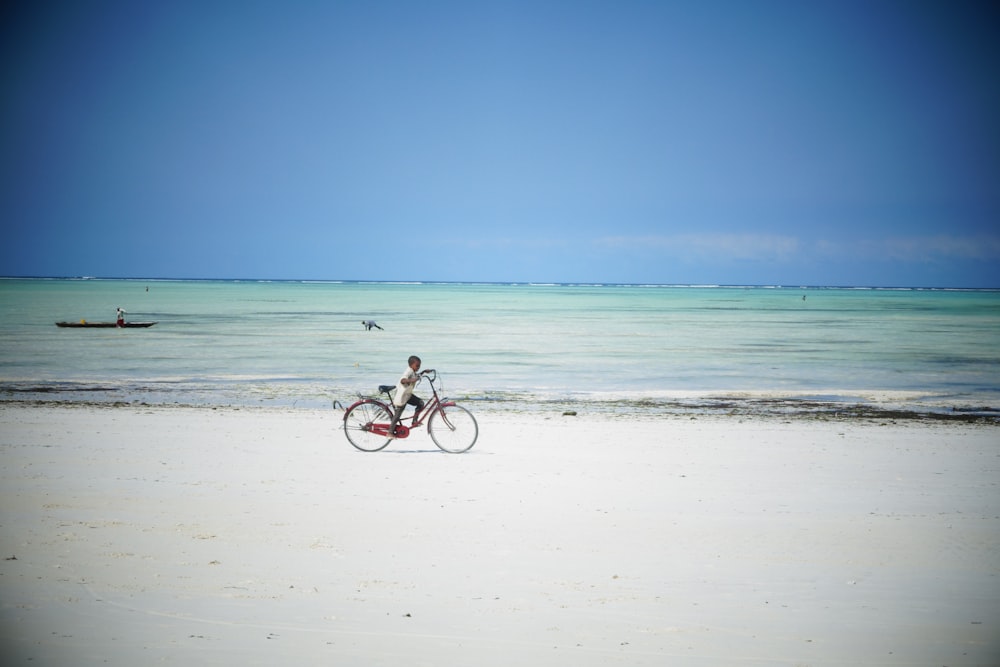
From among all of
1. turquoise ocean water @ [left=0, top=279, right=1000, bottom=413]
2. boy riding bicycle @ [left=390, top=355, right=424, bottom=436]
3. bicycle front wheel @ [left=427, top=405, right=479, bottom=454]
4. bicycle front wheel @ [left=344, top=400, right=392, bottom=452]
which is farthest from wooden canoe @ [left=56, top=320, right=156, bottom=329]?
bicycle front wheel @ [left=427, top=405, right=479, bottom=454]

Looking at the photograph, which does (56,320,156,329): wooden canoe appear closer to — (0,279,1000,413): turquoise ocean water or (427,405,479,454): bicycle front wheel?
(0,279,1000,413): turquoise ocean water

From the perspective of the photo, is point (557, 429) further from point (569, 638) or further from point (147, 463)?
point (569, 638)

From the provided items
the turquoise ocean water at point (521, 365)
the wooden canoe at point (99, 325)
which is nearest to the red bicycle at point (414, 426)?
the turquoise ocean water at point (521, 365)

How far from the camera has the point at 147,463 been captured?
1246cm

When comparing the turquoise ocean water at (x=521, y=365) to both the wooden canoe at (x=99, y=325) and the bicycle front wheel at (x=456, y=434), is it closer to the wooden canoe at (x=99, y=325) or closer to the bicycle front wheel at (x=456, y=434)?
the wooden canoe at (x=99, y=325)

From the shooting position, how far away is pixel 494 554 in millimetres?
8344

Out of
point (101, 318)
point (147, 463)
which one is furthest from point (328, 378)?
point (101, 318)

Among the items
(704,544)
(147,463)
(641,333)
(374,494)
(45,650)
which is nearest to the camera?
(45,650)

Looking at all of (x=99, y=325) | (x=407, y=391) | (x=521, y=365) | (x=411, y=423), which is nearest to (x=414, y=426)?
(x=411, y=423)

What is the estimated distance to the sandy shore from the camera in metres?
6.37

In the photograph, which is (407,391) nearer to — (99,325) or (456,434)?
(456,434)

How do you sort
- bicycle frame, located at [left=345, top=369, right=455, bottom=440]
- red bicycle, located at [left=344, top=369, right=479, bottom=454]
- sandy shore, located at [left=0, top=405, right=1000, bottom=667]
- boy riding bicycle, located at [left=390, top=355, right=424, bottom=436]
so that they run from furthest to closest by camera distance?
red bicycle, located at [left=344, top=369, right=479, bottom=454], bicycle frame, located at [left=345, top=369, right=455, bottom=440], boy riding bicycle, located at [left=390, top=355, right=424, bottom=436], sandy shore, located at [left=0, top=405, right=1000, bottom=667]

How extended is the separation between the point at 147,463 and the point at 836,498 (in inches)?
390

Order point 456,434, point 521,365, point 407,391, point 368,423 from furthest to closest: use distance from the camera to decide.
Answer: point 521,365 < point 456,434 < point 368,423 < point 407,391
